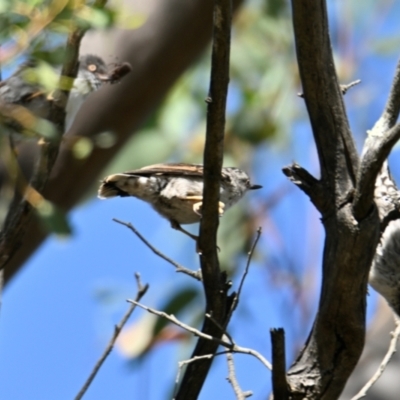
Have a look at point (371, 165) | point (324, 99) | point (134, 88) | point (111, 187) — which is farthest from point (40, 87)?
point (371, 165)

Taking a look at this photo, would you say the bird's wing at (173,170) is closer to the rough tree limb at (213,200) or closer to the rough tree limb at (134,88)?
the rough tree limb at (213,200)

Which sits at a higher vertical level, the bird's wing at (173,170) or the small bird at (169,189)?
the bird's wing at (173,170)

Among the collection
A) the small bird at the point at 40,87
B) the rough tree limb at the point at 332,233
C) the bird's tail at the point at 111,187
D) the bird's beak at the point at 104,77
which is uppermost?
the bird's beak at the point at 104,77

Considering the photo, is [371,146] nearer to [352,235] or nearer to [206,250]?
[352,235]

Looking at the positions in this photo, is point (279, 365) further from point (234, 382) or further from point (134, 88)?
point (134, 88)

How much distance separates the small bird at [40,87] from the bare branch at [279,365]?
885 millimetres

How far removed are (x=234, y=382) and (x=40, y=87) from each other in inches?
50.9

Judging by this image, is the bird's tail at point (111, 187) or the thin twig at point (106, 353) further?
the bird's tail at point (111, 187)

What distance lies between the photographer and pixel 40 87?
278cm

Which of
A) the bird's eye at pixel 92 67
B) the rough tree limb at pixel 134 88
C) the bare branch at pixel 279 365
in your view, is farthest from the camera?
the rough tree limb at pixel 134 88

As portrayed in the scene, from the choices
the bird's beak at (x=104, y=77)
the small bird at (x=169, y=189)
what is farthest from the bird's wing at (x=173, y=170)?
the bird's beak at (x=104, y=77)

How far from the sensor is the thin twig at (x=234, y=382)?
186 centimetres

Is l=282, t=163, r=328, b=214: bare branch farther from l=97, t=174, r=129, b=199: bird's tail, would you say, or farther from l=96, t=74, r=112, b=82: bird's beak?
l=96, t=74, r=112, b=82: bird's beak

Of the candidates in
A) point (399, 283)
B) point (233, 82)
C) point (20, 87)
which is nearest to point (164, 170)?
point (20, 87)
